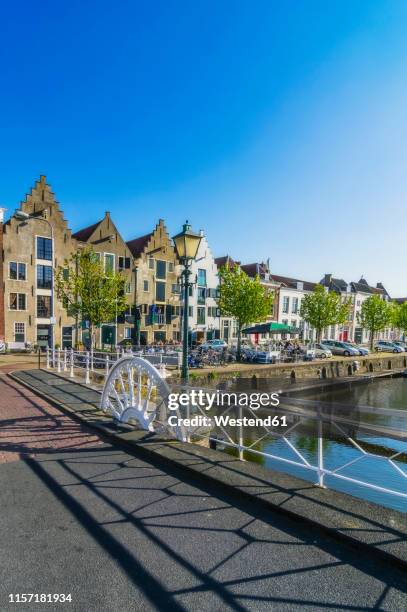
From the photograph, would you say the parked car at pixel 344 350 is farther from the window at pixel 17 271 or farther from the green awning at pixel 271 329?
the window at pixel 17 271

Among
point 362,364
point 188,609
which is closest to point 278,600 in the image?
point 188,609

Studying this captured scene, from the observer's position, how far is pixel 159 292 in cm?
3962

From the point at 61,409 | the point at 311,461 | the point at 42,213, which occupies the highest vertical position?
the point at 42,213

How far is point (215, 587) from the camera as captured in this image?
2.86 meters

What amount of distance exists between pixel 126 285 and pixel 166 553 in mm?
35072

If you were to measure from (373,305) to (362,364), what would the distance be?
15.6 metres

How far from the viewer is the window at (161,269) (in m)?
39.9

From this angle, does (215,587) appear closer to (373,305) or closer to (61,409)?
(61,409)

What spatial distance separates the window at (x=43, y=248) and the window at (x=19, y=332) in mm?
6373

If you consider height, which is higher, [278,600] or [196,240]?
[196,240]

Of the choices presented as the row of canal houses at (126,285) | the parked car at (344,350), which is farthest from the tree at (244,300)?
the parked car at (344,350)

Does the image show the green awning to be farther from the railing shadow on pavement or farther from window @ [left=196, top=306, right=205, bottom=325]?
the railing shadow on pavement

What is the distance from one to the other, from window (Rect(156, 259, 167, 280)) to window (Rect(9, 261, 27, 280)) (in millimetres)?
14174

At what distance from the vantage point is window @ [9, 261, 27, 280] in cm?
2978
